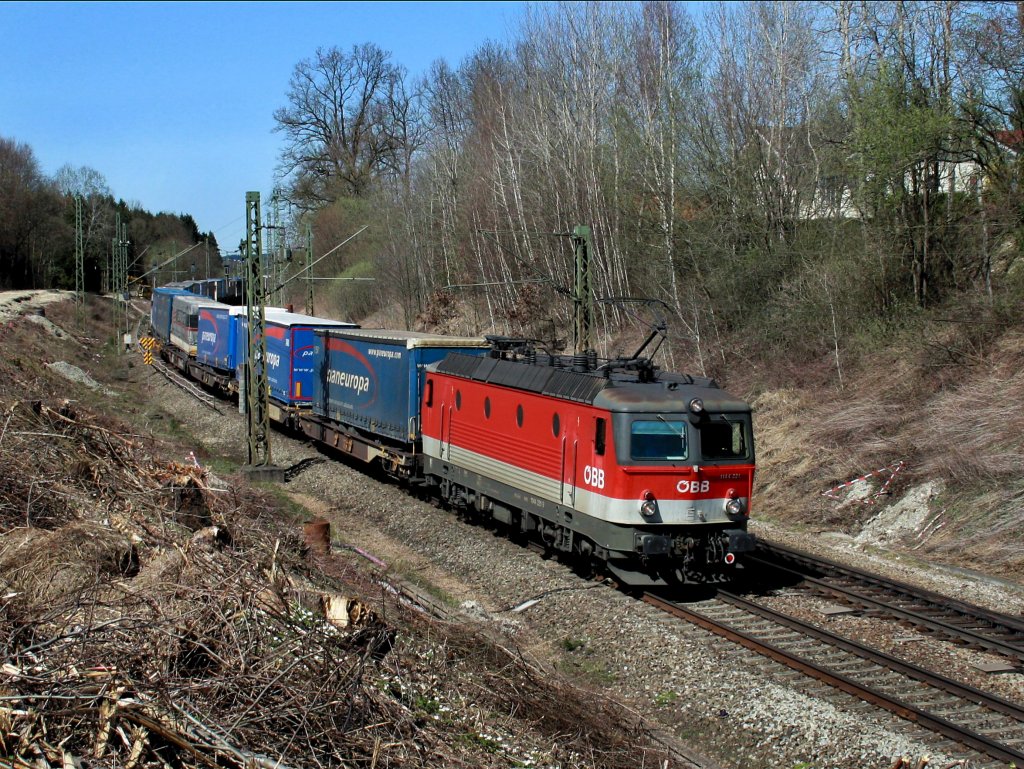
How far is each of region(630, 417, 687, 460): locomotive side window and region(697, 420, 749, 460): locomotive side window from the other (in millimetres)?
265

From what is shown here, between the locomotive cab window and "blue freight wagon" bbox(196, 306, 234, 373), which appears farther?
"blue freight wagon" bbox(196, 306, 234, 373)

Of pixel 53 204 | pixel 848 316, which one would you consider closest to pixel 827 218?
pixel 848 316

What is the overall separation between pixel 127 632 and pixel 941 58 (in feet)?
70.8

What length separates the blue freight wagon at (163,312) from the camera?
47.3 metres

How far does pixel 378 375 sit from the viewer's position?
64.8 feet

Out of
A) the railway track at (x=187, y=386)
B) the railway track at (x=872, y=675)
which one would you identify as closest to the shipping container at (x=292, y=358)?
the railway track at (x=187, y=386)

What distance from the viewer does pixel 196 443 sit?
25.2m

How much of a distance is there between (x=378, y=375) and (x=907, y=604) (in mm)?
11266

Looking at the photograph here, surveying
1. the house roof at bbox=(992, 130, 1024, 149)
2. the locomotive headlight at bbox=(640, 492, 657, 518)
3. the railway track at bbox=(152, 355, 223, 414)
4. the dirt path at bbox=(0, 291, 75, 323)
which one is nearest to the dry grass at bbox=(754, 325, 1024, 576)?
the house roof at bbox=(992, 130, 1024, 149)

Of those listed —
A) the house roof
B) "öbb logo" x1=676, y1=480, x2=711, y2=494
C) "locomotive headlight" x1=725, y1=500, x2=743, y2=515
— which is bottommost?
"locomotive headlight" x1=725, y1=500, x2=743, y2=515

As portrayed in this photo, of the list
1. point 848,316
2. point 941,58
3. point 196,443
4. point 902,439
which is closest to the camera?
point 902,439

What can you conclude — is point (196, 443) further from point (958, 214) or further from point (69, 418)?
point (958, 214)

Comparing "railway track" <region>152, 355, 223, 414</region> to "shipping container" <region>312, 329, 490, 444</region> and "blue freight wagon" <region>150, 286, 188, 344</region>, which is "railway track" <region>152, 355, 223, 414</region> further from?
"shipping container" <region>312, 329, 490, 444</region>

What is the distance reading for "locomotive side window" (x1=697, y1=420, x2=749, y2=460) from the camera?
478 inches
